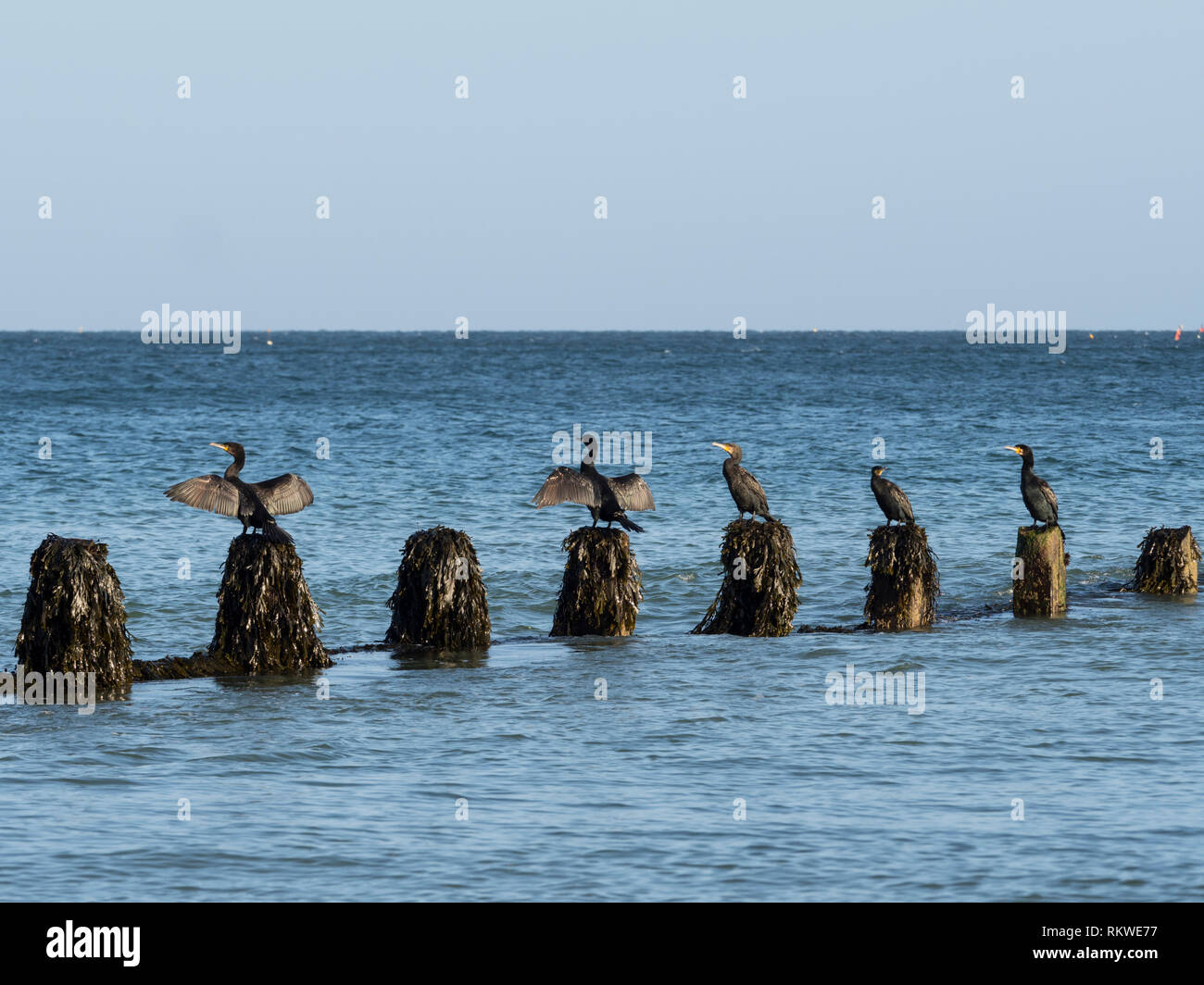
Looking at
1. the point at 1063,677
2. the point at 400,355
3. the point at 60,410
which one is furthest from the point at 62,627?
the point at 400,355

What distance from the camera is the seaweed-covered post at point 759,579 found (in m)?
14.9

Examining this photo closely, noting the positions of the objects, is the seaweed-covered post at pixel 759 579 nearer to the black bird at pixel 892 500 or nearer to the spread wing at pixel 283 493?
the black bird at pixel 892 500

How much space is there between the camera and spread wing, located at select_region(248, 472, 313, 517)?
43.9ft

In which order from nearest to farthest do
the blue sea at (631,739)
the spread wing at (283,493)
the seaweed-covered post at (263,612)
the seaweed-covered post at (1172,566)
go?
the blue sea at (631,739) < the seaweed-covered post at (263,612) < the spread wing at (283,493) < the seaweed-covered post at (1172,566)

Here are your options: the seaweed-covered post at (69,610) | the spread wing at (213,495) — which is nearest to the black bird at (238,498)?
the spread wing at (213,495)

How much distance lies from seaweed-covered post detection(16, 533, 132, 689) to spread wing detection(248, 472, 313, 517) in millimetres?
1648

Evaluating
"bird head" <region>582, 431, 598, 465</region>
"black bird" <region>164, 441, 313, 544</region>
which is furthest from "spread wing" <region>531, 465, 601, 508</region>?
"black bird" <region>164, 441, 313, 544</region>

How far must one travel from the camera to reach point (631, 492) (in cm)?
1520

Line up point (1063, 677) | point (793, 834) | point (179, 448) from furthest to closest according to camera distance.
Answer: point (179, 448) < point (1063, 677) < point (793, 834)

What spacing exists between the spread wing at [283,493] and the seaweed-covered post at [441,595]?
3.87ft
